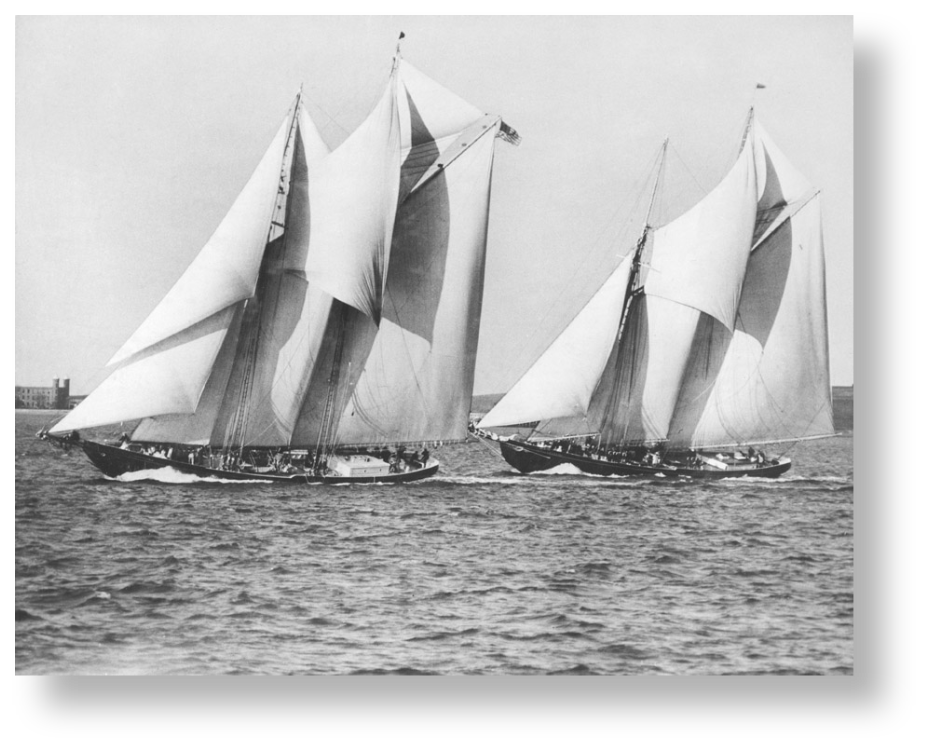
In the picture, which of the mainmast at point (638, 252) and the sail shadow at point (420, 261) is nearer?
the mainmast at point (638, 252)

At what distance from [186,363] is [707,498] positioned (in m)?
4.96

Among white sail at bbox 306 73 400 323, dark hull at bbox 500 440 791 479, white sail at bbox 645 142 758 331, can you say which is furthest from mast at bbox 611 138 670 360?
white sail at bbox 306 73 400 323

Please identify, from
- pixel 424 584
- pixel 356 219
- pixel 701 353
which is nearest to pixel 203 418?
pixel 356 219

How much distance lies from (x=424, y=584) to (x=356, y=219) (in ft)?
11.0

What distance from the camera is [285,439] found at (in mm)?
9898

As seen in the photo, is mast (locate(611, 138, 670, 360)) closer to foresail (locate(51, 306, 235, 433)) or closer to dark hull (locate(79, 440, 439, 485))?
dark hull (locate(79, 440, 439, 485))

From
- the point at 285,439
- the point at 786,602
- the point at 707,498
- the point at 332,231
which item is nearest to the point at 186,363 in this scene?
the point at 285,439

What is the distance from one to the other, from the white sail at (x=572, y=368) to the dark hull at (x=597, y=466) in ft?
1.22

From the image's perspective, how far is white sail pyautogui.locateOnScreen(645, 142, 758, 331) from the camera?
910 centimetres

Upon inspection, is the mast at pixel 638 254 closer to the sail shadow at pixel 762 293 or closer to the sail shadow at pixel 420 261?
the sail shadow at pixel 762 293

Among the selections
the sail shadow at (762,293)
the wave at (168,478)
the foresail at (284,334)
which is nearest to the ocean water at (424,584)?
the wave at (168,478)

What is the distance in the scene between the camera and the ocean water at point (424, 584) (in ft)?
23.6

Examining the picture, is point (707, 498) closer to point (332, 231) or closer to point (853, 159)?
point (853, 159)

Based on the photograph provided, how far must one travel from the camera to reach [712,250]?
10.2m
